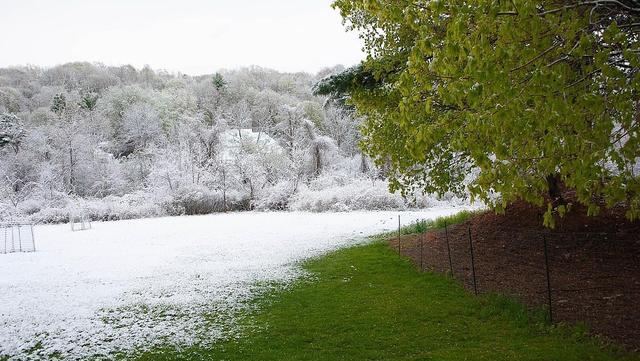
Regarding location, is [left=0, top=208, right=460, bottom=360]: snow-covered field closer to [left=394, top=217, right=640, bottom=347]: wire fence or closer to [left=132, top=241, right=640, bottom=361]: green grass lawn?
[left=132, top=241, right=640, bottom=361]: green grass lawn

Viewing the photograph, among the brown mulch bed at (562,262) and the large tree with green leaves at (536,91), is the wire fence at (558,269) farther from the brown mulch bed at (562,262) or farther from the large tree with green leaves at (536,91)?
the large tree with green leaves at (536,91)

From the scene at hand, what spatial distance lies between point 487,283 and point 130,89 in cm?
6081

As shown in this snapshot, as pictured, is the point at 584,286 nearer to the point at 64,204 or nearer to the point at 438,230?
the point at 438,230

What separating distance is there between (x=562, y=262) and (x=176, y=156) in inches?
1309

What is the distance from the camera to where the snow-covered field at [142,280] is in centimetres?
726

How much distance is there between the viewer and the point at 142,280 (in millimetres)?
11469

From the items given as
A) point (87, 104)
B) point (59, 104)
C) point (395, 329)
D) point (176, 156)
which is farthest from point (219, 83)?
point (395, 329)

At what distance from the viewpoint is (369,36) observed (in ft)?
38.4

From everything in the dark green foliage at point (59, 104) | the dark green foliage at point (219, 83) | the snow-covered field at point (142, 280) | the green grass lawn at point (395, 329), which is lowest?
the green grass lawn at point (395, 329)

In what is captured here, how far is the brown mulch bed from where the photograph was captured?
7.03 metres

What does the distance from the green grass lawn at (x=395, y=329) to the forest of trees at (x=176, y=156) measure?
35.7 feet

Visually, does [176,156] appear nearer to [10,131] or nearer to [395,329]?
[10,131]

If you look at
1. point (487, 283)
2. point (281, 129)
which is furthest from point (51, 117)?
Answer: point (487, 283)

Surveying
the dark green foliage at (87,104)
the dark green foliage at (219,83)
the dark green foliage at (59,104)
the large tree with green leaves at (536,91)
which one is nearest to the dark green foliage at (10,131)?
the dark green foliage at (59,104)
